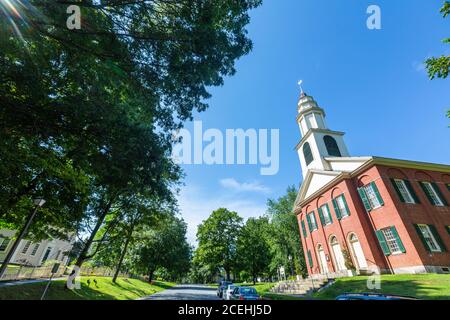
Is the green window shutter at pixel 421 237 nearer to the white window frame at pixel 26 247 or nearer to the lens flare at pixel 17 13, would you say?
the lens flare at pixel 17 13

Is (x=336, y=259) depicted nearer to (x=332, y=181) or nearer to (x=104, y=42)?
(x=332, y=181)

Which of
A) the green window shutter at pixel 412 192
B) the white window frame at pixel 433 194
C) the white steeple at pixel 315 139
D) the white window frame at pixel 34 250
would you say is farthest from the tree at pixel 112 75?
the white window frame at pixel 34 250

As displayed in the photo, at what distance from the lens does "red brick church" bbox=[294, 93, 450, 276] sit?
59.5ft

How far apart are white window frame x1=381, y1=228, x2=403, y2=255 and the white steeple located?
9.01 meters

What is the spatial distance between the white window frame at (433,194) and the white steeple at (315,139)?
862 centimetres

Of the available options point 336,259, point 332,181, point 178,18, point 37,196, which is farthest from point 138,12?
point 336,259

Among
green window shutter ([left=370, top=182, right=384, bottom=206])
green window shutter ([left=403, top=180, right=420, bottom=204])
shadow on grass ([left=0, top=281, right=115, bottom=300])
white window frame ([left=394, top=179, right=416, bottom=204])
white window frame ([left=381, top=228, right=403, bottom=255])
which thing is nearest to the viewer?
shadow on grass ([left=0, top=281, right=115, bottom=300])

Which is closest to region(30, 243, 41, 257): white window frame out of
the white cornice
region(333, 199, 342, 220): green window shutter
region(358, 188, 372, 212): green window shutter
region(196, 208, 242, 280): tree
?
region(196, 208, 242, 280): tree

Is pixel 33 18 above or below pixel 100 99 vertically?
above

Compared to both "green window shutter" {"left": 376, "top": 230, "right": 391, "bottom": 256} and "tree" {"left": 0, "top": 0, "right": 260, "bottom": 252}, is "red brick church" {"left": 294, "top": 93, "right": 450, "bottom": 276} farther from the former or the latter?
"tree" {"left": 0, "top": 0, "right": 260, "bottom": 252}

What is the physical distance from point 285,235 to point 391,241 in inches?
876

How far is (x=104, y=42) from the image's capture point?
709cm

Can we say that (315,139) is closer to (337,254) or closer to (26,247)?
(337,254)
